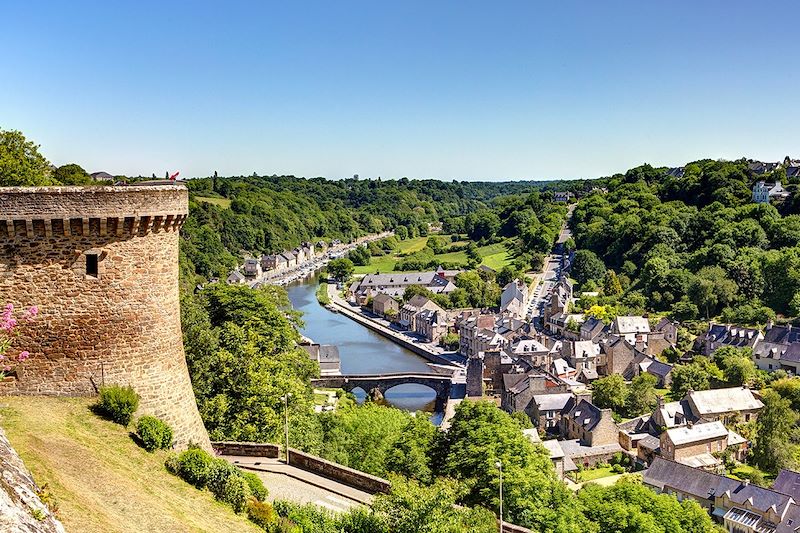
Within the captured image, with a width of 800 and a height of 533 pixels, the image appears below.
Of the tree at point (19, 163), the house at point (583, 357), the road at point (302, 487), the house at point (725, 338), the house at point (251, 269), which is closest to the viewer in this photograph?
the road at point (302, 487)

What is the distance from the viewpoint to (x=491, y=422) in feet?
93.5

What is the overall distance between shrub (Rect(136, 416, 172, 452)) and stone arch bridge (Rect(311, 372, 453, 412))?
43646 millimetres

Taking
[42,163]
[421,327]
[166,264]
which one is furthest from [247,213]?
[166,264]

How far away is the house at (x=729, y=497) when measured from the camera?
33.9 m

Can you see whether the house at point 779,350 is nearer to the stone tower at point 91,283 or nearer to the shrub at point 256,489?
the shrub at point 256,489

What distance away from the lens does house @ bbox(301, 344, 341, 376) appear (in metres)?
61.5

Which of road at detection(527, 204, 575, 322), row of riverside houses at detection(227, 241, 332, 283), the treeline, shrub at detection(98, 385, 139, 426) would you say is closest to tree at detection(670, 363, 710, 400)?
the treeline

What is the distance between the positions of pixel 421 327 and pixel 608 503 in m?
57.4

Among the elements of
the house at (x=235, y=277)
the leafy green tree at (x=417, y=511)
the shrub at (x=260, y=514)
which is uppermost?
the shrub at (x=260, y=514)

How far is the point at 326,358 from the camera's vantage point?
62750 mm

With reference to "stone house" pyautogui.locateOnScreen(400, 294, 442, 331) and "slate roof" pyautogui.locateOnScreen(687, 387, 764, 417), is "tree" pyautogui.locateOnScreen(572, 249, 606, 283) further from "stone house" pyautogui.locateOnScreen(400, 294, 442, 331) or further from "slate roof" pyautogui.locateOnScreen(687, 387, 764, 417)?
"slate roof" pyautogui.locateOnScreen(687, 387, 764, 417)

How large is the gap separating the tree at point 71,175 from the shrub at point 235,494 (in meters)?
41.0

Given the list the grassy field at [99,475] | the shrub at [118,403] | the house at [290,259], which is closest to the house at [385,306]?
the house at [290,259]

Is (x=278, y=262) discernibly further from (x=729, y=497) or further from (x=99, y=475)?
(x=99, y=475)
